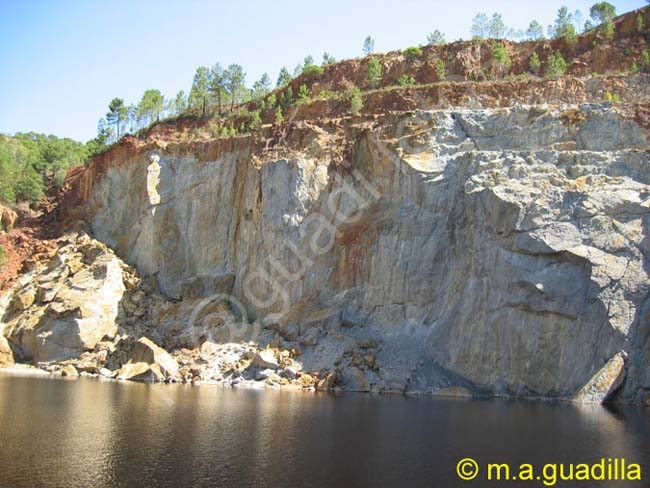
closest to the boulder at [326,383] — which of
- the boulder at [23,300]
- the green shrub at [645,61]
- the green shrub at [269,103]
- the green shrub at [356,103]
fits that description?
the green shrub at [356,103]

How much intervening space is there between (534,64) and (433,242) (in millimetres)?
24442

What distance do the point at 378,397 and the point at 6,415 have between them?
22373 mm

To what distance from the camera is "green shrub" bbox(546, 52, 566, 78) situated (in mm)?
59688

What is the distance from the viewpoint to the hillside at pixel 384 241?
44062 millimetres

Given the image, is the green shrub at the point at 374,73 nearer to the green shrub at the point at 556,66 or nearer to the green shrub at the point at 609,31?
the green shrub at the point at 556,66

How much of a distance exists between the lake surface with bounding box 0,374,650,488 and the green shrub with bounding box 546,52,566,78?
3363 cm

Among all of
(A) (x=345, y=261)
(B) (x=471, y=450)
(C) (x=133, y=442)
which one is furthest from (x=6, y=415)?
(A) (x=345, y=261)

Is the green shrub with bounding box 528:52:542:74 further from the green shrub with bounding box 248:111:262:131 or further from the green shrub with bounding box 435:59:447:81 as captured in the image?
the green shrub with bounding box 248:111:262:131

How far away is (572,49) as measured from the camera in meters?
64.5

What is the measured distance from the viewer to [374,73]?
226 feet

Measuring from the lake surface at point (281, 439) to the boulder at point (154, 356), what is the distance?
33.3 feet

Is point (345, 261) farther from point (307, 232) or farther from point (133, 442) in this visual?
point (133, 442)

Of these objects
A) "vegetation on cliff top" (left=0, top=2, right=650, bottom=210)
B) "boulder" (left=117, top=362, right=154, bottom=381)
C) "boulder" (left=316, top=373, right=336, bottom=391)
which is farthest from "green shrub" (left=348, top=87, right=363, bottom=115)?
"boulder" (left=117, top=362, right=154, bottom=381)

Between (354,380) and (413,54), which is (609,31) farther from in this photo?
(354,380)
